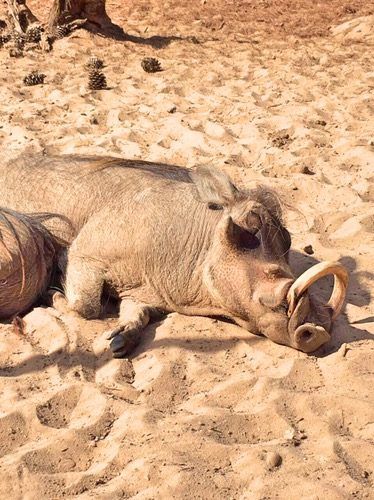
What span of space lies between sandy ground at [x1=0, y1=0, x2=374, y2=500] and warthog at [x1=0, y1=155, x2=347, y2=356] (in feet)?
Result: 0.42

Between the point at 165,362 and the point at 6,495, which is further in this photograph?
the point at 165,362

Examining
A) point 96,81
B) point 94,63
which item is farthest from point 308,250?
point 94,63

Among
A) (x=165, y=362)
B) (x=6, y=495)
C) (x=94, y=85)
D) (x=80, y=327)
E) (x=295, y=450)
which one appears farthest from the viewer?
(x=94, y=85)

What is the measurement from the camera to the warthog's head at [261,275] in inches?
137

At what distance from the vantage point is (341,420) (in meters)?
3.04

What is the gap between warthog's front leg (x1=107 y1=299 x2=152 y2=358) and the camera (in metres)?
3.54

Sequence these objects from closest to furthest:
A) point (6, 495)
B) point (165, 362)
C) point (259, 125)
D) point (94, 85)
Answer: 1. point (6, 495)
2. point (165, 362)
3. point (259, 125)
4. point (94, 85)

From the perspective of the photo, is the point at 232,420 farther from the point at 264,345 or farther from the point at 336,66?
the point at 336,66

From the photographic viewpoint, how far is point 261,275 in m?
3.64

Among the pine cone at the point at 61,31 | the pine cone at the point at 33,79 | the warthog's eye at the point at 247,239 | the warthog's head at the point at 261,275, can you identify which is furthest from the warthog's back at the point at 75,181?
the pine cone at the point at 61,31

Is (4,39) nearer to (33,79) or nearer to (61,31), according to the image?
(61,31)

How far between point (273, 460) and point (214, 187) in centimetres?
163

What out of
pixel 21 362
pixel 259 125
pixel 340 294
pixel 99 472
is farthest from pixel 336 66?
pixel 99 472

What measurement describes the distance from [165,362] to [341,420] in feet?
2.69
